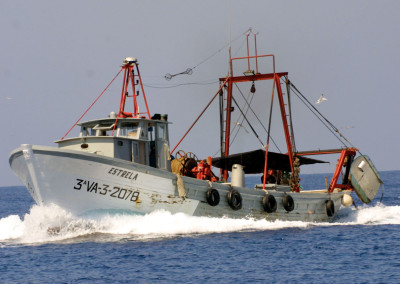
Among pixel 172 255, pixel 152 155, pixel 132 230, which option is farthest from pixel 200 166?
pixel 172 255

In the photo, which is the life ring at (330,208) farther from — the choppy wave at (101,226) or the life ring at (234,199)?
the life ring at (234,199)

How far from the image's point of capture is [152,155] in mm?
26984

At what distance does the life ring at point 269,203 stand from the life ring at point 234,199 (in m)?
1.89

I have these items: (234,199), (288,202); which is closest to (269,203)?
(288,202)

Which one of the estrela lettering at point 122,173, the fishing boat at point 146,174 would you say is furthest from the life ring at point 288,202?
the estrela lettering at point 122,173

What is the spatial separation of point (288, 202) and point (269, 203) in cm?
166

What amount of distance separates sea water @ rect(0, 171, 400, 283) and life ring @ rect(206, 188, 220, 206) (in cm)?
79

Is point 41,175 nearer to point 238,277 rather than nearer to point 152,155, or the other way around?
point 152,155

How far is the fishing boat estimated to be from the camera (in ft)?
76.4

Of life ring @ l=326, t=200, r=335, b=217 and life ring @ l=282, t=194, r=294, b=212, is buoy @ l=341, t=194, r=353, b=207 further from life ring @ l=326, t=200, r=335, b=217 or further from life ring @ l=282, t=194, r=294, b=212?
life ring @ l=282, t=194, r=294, b=212

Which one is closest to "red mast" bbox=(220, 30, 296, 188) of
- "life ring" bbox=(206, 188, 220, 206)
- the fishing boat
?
the fishing boat

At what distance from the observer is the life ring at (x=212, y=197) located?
26344 mm

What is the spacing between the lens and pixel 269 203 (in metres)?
29.1

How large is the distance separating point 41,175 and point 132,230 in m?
4.23
